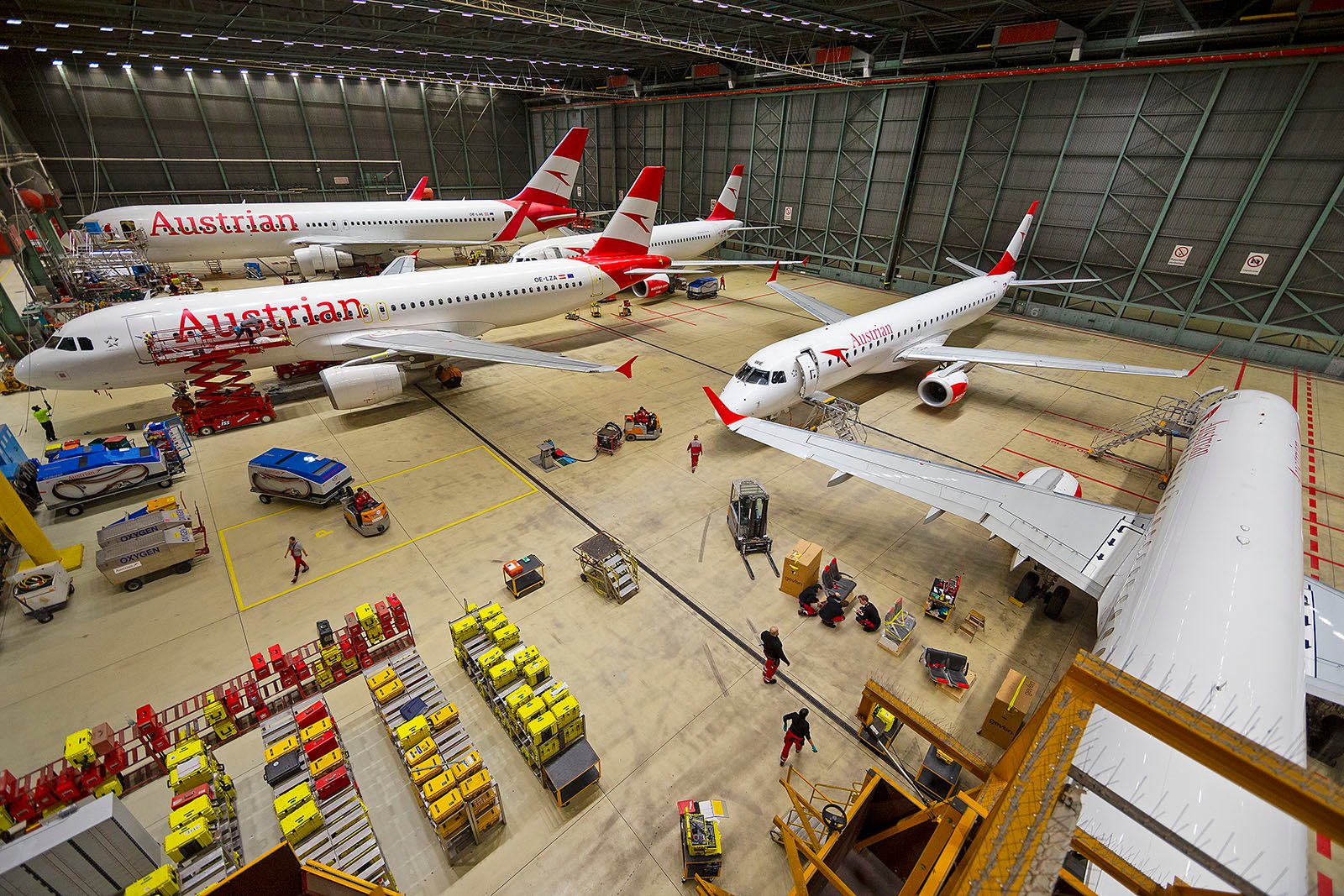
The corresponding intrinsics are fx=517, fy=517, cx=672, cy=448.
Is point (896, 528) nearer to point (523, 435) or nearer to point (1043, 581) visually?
point (1043, 581)

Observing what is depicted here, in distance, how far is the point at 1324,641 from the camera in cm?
874

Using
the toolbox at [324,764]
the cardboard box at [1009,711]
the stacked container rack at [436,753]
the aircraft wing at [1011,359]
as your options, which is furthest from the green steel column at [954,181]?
the toolbox at [324,764]

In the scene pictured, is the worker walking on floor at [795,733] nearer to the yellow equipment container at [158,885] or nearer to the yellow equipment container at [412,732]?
the yellow equipment container at [412,732]

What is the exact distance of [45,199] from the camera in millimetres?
35344

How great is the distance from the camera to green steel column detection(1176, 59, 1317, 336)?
73.6 feet

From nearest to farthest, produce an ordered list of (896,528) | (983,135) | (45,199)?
(896,528), (983,135), (45,199)

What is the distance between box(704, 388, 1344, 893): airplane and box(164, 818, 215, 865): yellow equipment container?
10159mm

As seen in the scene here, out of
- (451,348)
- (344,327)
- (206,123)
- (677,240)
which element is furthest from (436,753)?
(206,123)

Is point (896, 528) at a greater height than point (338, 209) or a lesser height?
lesser

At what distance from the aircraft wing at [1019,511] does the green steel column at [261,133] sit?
57.3 metres

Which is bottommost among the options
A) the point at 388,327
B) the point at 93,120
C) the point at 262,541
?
the point at 262,541

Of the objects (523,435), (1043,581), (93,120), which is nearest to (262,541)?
(523,435)

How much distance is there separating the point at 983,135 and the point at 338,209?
4261cm

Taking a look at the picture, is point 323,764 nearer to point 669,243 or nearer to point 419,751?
point 419,751
